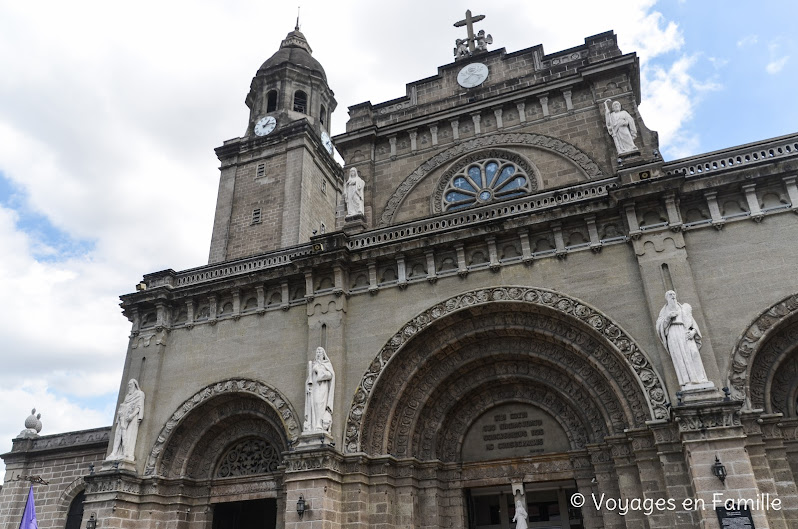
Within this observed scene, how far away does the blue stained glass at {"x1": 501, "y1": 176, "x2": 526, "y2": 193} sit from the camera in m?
22.0

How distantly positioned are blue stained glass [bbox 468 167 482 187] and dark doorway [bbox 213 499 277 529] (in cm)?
1391

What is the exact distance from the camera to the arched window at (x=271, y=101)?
33438 millimetres

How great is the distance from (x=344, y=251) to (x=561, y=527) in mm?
10140

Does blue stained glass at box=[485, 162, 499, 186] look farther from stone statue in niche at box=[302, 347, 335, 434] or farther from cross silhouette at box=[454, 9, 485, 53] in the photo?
stone statue in niche at box=[302, 347, 335, 434]

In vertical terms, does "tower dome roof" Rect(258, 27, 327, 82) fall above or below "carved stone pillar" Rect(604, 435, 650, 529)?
above

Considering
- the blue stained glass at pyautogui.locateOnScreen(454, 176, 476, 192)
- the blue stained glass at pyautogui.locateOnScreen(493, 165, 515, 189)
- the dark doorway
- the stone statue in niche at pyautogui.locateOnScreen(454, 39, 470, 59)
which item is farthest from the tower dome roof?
the dark doorway

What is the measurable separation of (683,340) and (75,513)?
23.2 m

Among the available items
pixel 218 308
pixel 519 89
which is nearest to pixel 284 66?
pixel 519 89

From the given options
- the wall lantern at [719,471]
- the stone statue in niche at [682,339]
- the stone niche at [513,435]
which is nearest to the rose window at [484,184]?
the stone niche at [513,435]

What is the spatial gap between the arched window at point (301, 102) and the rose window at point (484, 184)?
1401cm

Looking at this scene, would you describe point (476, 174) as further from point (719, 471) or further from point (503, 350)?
point (719, 471)

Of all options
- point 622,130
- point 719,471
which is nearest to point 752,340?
point 719,471

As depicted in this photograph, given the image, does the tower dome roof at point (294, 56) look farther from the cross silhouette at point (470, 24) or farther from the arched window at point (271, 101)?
the cross silhouette at point (470, 24)

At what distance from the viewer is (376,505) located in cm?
1625
